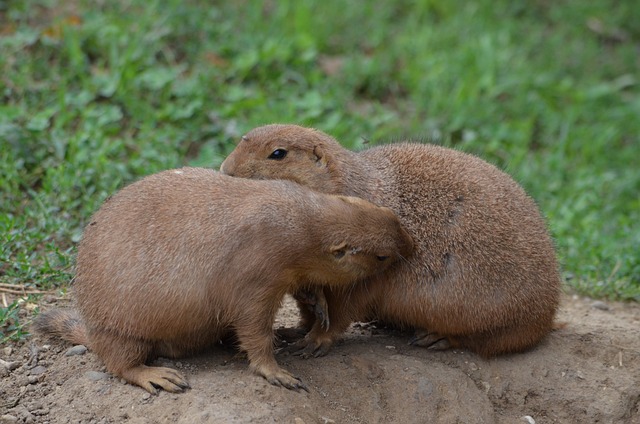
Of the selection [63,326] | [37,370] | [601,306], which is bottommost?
[601,306]

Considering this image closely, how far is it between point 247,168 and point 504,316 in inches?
64.6

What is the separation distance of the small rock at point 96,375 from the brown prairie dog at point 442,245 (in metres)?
1.10

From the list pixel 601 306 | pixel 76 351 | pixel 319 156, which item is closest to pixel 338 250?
pixel 319 156

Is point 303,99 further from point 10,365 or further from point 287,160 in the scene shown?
point 10,365

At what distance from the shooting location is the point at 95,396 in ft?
14.3

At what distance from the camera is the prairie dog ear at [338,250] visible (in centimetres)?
450

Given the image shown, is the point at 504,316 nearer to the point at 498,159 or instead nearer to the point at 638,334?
the point at 638,334

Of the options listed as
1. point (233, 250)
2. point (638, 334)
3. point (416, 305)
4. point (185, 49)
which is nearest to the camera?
point (233, 250)

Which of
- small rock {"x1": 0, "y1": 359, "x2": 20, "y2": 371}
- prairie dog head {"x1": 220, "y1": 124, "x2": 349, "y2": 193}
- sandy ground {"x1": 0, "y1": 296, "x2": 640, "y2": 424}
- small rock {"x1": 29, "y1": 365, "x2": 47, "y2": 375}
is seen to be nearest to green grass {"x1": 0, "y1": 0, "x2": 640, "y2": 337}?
small rock {"x1": 0, "y1": 359, "x2": 20, "y2": 371}

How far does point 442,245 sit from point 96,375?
1.94 metres

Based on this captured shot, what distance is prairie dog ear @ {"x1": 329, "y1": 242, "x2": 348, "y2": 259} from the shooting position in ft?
14.8

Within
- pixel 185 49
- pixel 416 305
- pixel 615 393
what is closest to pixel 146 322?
pixel 416 305

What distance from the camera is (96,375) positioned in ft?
14.9

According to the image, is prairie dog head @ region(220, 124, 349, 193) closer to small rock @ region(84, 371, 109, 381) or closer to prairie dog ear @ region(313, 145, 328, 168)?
prairie dog ear @ region(313, 145, 328, 168)
